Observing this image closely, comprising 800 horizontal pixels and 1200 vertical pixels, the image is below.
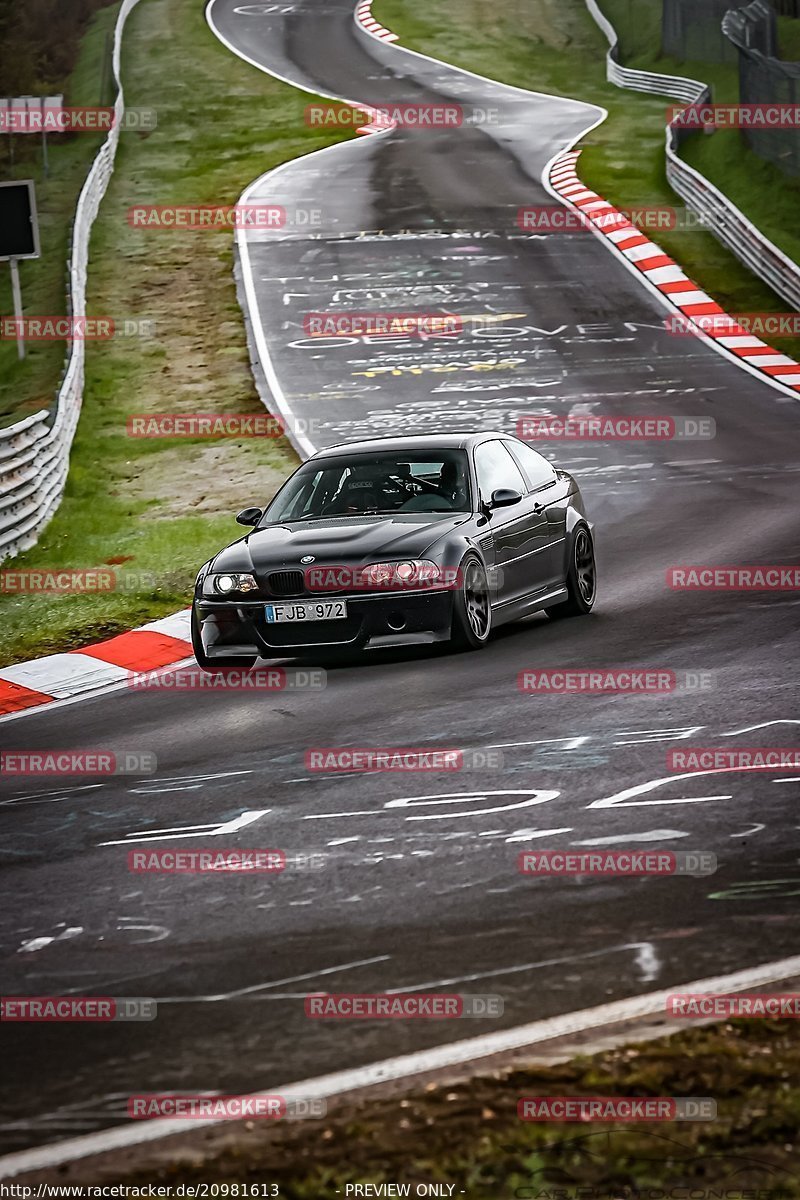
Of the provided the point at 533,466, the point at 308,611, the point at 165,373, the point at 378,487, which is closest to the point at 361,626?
the point at 308,611

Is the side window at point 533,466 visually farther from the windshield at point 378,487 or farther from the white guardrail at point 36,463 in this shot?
the white guardrail at point 36,463

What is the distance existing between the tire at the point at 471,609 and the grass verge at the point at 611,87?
621 inches

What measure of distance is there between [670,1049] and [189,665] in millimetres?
8148

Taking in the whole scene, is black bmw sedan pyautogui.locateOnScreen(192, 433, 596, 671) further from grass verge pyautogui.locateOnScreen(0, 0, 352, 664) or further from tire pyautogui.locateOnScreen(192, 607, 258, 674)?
grass verge pyautogui.locateOnScreen(0, 0, 352, 664)

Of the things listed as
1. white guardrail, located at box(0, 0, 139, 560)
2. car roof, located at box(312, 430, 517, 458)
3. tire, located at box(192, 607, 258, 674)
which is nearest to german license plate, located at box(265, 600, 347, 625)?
tire, located at box(192, 607, 258, 674)

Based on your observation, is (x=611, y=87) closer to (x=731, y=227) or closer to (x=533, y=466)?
(x=731, y=227)

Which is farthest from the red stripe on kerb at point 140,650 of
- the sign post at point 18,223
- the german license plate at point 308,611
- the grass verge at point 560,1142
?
the sign post at point 18,223

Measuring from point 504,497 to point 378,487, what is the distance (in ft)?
3.39

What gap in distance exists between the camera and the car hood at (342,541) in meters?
11.1

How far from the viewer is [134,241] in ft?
114

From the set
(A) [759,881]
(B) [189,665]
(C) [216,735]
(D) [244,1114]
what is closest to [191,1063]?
(D) [244,1114]

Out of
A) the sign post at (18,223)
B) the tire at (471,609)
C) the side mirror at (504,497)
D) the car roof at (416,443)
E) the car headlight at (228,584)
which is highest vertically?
the sign post at (18,223)

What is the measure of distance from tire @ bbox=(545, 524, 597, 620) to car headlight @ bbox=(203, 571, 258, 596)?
2.65 metres

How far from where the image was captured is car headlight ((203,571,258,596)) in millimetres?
11242
